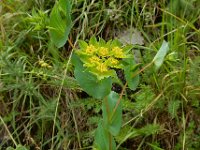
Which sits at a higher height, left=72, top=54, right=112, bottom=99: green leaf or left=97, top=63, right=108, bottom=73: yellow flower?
left=97, top=63, right=108, bottom=73: yellow flower

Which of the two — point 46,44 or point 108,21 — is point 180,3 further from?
point 46,44

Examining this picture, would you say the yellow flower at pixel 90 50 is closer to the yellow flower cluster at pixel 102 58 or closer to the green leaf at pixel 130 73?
the yellow flower cluster at pixel 102 58

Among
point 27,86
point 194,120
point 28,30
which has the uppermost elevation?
point 28,30

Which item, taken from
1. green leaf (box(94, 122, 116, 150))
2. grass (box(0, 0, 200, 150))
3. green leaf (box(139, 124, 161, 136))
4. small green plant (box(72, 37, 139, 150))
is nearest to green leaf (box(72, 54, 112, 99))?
small green plant (box(72, 37, 139, 150))

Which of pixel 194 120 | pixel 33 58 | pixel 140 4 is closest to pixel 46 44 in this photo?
pixel 33 58

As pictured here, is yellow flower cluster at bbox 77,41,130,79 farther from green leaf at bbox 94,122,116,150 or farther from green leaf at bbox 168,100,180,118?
green leaf at bbox 168,100,180,118

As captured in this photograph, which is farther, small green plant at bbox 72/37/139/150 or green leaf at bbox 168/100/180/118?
green leaf at bbox 168/100/180/118

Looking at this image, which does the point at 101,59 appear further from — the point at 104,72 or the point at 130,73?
the point at 130,73

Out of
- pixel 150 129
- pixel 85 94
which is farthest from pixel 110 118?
pixel 85 94
